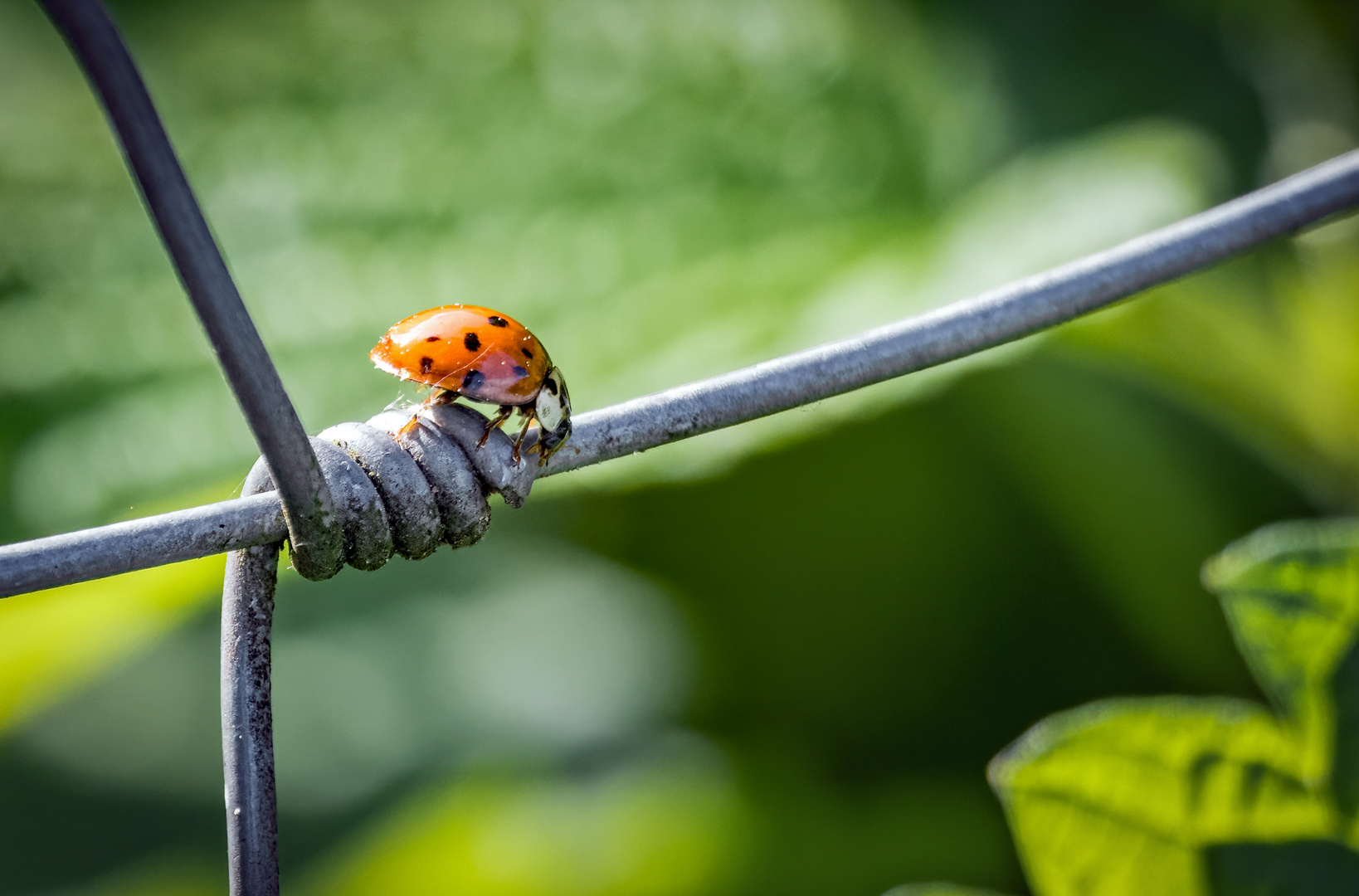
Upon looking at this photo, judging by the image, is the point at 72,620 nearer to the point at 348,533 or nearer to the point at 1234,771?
the point at 348,533

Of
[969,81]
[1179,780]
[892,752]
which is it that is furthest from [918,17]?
[1179,780]

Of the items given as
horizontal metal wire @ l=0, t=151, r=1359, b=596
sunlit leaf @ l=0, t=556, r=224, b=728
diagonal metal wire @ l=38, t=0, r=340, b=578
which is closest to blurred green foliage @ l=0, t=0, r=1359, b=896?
sunlit leaf @ l=0, t=556, r=224, b=728

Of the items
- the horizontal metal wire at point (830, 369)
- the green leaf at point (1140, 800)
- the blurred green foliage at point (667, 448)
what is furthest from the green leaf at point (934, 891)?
the blurred green foliage at point (667, 448)

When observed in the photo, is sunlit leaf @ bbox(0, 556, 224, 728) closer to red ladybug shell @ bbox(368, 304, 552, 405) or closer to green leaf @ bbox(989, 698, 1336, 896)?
red ladybug shell @ bbox(368, 304, 552, 405)

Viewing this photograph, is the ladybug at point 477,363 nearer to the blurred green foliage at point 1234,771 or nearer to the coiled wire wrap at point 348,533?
the coiled wire wrap at point 348,533

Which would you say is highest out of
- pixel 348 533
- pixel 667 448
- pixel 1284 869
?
pixel 667 448

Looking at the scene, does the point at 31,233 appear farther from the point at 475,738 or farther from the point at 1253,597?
the point at 1253,597

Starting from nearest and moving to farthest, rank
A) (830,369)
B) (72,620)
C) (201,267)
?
(201,267), (830,369), (72,620)

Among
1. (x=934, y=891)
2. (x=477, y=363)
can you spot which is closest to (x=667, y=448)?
(x=477, y=363)
